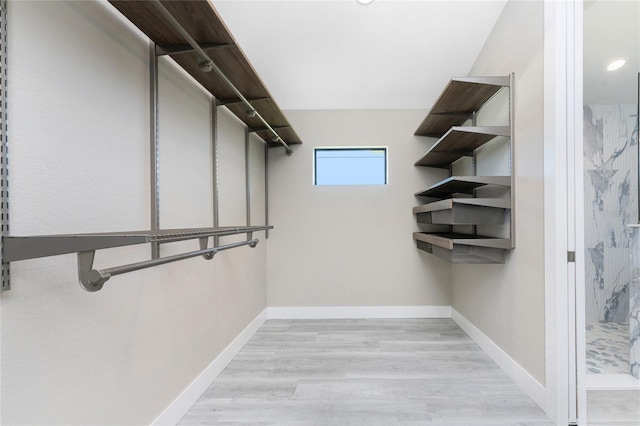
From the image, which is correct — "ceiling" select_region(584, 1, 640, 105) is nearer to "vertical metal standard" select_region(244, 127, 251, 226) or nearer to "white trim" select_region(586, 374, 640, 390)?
"white trim" select_region(586, 374, 640, 390)

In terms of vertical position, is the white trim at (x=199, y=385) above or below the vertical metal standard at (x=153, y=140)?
below

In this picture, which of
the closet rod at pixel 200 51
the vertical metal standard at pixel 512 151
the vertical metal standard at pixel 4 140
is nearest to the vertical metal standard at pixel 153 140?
the closet rod at pixel 200 51

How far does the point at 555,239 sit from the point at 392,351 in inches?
52.4

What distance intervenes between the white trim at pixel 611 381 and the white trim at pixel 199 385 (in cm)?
208

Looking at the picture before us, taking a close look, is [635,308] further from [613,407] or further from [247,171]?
[247,171]

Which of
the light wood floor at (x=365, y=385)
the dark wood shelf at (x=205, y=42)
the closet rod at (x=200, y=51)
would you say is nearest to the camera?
the closet rod at (x=200, y=51)

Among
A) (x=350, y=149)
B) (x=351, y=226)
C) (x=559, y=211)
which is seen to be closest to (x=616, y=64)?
(x=559, y=211)

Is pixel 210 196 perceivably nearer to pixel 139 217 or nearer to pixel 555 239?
pixel 139 217

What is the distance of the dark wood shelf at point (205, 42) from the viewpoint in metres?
1.11

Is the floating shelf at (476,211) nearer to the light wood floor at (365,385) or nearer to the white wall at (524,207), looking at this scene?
the white wall at (524,207)

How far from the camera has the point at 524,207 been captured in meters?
1.72

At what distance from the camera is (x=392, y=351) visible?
7.39 feet

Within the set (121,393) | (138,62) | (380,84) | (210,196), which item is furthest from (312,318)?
(138,62)

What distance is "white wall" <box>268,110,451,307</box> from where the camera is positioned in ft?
9.96
